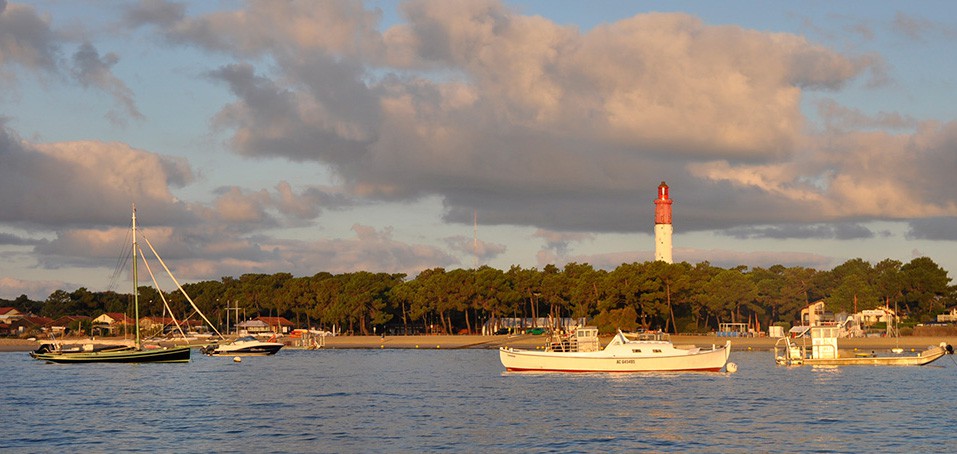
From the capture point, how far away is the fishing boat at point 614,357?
297 ft

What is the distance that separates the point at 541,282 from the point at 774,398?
11855 centimetres

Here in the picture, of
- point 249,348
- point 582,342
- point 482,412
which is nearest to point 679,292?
point 249,348

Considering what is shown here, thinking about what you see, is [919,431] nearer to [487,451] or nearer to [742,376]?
[487,451]

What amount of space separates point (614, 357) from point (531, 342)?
79029mm

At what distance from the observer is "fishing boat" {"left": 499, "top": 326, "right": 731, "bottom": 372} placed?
90562 millimetres

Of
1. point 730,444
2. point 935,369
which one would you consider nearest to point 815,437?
point 730,444

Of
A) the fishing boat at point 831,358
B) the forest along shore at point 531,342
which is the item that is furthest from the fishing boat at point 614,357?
the forest along shore at point 531,342

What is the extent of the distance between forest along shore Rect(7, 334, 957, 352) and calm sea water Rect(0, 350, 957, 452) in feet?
155

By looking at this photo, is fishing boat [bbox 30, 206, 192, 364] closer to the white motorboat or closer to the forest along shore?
the white motorboat

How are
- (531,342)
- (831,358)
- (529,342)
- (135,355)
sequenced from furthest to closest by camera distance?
(529,342)
(531,342)
(135,355)
(831,358)

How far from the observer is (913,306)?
179250 millimetres

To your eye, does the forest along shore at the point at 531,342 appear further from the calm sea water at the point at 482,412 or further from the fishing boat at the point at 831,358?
the calm sea water at the point at 482,412

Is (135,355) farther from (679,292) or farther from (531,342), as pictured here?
(679,292)

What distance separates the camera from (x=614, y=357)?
298 ft
